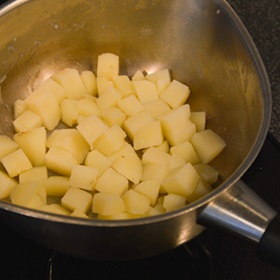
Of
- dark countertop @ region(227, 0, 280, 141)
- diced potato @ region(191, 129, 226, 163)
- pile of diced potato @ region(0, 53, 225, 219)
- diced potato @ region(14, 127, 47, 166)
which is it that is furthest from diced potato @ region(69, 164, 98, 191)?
dark countertop @ region(227, 0, 280, 141)

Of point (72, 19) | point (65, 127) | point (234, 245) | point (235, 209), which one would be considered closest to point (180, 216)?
point (235, 209)

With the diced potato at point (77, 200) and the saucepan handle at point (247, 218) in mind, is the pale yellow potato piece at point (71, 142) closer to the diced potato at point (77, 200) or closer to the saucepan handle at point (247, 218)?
the diced potato at point (77, 200)

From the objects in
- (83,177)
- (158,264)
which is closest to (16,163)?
(83,177)

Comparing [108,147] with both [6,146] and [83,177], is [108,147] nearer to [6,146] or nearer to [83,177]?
[83,177]

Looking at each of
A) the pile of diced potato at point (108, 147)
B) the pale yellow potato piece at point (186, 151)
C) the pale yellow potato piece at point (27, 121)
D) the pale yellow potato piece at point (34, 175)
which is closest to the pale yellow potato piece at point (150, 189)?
the pile of diced potato at point (108, 147)

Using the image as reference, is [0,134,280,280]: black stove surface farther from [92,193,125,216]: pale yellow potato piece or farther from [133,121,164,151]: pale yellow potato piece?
[133,121,164,151]: pale yellow potato piece

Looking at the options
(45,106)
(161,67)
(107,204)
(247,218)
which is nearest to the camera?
(247,218)
